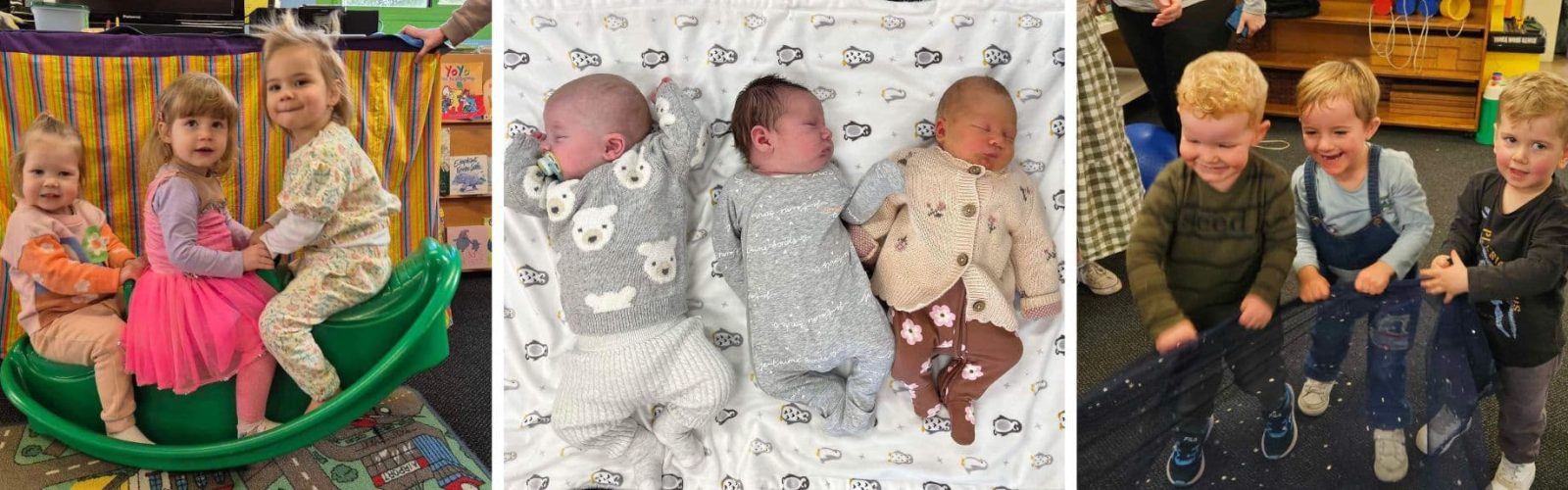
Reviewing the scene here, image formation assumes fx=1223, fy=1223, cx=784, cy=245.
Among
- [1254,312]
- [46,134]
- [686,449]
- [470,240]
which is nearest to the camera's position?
[1254,312]

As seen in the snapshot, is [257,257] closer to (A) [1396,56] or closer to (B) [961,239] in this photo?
(B) [961,239]

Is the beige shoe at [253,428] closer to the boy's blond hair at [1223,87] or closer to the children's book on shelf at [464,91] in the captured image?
the children's book on shelf at [464,91]

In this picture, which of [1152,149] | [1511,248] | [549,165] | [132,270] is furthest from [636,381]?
[1511,248]

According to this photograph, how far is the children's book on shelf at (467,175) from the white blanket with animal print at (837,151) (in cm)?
116

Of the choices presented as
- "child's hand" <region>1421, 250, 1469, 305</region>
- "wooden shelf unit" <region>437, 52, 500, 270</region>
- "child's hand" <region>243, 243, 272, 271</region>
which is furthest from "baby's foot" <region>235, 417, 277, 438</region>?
"child's hand" <region>1421, 250, 1469, 305</region>

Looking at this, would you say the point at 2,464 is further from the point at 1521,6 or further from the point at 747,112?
the point at 1521,6

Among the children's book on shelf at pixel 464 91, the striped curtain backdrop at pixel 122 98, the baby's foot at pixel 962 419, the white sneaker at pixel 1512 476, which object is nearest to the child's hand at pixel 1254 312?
the baby's foot at pixel 962 419

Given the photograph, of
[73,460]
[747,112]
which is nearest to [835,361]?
[747,112]

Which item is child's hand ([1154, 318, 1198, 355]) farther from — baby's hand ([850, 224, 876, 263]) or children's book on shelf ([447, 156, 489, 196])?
children's book on shelf ([447, 156, 489, 196])

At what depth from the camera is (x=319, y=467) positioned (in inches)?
79.1

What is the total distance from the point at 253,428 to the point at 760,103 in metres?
1.01

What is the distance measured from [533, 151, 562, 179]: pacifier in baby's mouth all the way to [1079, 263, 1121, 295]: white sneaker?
681 millimetres

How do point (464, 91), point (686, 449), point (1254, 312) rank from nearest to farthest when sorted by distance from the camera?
point (1254, 312) < point (686, 449) < point (464, 91)

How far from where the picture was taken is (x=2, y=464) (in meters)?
2.05
